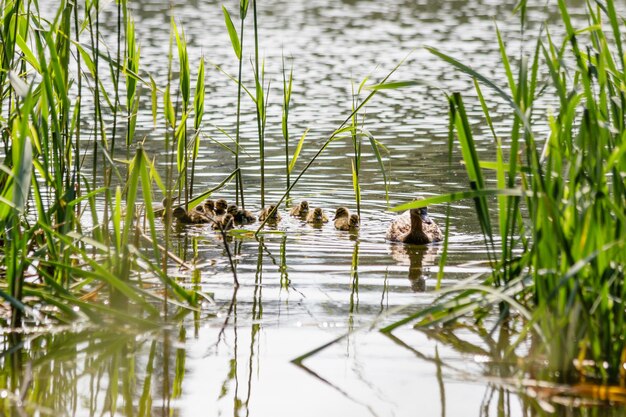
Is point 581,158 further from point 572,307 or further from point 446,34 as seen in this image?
point 446,34

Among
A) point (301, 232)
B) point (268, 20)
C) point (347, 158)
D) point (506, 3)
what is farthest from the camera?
point (506, 3)

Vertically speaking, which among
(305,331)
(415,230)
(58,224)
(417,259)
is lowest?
(305,331)

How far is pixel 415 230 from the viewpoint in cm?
659

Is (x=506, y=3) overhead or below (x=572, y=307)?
overhead

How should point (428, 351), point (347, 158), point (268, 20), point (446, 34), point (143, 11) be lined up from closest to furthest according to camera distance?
point (428, 351) < point (347, 158) < point (446, 34) < point (268, 20) < point (143, 11)

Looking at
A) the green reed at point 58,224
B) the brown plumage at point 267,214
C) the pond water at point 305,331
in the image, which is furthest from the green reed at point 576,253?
the brown plumage at point 267,214

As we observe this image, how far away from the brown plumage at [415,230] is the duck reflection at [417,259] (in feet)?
0.21

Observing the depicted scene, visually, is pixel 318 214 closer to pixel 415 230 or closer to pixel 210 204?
pixel 415 230

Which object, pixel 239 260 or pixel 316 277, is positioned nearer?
pixel 316 277

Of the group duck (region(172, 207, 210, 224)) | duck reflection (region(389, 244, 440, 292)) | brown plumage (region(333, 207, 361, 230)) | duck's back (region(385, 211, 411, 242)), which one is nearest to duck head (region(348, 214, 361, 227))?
brown plumage (region(333, 207, 361, 230))

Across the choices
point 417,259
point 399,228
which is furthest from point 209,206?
point 417,259

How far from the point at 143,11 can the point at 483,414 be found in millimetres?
22021

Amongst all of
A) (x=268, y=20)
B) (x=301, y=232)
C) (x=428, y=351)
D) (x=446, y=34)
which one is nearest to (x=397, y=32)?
(x=446, y=34)

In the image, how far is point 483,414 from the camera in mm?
3371
